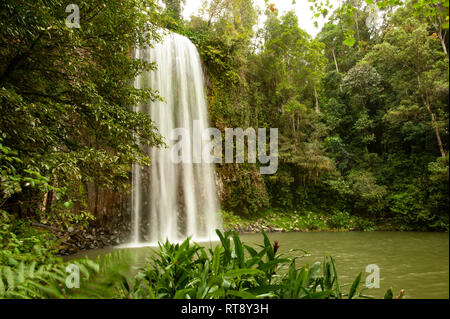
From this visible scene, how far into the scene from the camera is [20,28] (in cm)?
302

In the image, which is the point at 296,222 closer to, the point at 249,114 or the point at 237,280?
the point at 249,114

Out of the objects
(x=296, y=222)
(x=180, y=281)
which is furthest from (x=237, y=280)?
(x=296, y=222)

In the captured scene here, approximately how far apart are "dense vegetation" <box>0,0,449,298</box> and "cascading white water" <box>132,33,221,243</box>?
921 mm

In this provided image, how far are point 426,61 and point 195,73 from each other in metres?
9.80

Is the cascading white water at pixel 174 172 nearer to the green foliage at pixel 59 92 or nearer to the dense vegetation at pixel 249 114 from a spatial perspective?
the dense vegetation at pixel 249 114

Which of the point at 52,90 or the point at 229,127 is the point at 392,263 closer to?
the point at 52,90

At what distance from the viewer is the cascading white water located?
33.6 feet

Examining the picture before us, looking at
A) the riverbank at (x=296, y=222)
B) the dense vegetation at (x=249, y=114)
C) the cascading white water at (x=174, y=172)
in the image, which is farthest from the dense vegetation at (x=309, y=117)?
the cascading white water at (x=174, y=172)

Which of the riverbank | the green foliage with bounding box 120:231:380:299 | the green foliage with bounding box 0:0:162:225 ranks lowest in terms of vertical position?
the riverbank

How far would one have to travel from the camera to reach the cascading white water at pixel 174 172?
403 inches

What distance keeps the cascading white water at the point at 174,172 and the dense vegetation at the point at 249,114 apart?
921 millimetres

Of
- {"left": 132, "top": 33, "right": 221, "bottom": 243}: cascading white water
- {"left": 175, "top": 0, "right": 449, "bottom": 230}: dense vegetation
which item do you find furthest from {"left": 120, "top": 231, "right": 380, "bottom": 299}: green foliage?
{"left": 175, "top": 0, "right": 449, "bottom": 230}: dense vegetation

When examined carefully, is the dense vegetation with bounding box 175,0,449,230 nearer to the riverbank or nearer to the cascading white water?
the riverbank
